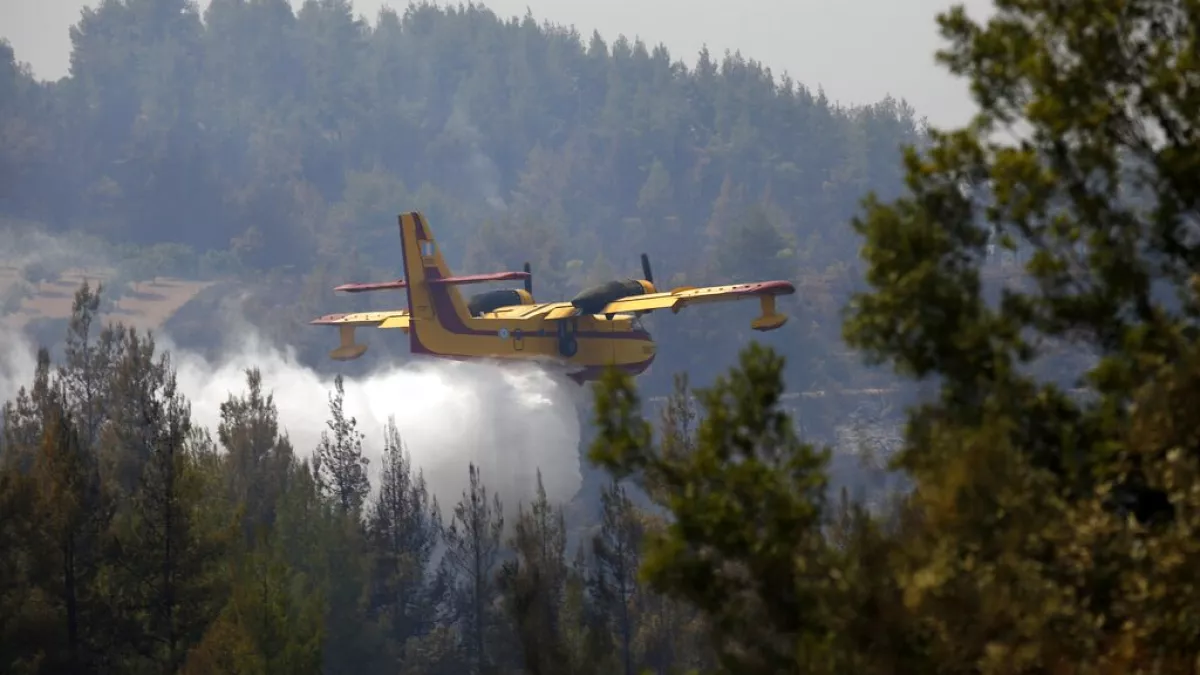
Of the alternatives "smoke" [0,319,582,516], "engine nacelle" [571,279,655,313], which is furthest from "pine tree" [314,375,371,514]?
"engine nacelle" [571,279,655,313]

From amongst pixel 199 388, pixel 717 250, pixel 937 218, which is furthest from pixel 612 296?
pixel 717 250

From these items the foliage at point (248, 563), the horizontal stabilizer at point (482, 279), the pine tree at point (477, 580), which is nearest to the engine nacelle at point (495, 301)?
the horizontal stabilizer at point (482, 279)

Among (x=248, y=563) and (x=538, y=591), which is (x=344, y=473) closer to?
(x=248, y=563)

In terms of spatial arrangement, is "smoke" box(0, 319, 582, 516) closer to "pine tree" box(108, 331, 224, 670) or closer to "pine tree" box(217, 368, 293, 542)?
"pine tree" box(217, 368, 293, 542)

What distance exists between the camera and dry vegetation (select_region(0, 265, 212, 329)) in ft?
508

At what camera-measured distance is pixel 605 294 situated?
182ft

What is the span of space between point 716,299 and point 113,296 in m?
125

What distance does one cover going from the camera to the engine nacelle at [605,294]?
5516cm

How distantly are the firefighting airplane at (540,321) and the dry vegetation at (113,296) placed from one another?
99.7 m

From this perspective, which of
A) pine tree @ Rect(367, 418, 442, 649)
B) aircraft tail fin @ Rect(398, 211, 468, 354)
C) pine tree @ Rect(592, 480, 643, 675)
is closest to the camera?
pine tree @ Rect(592, 480, 643, 675)

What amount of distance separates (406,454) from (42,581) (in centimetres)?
4202

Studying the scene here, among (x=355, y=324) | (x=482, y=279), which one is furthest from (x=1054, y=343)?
(x=355, y=324)

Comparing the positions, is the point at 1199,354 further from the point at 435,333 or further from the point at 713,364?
the point at 713,364

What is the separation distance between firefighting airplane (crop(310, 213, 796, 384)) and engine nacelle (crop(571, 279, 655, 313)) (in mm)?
29
